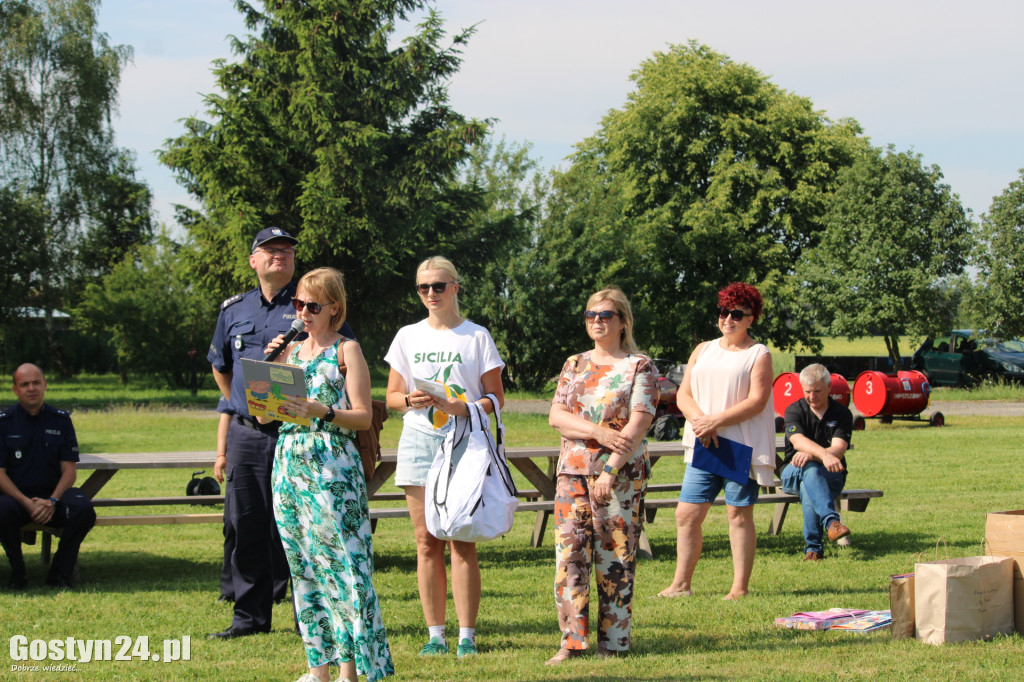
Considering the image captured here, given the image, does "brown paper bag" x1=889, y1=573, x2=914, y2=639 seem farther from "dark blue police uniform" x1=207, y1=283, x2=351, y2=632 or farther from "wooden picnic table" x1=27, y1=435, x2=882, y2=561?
"dark blue police uniform" x1=207, y1=283, x2=351, y2=632

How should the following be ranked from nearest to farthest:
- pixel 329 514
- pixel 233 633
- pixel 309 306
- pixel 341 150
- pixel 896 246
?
pixel 329 514, pixel 309 306, pixel 233 633, pixel 341 150, pixel 896 246

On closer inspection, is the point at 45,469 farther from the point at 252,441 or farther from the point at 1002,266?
the point at 1002,266

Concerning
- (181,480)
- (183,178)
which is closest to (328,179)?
(183,178)

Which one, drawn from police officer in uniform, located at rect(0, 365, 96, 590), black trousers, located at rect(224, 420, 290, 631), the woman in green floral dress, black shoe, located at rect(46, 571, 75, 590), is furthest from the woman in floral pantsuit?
black shoe, located at rect(46, 571, 75, 590)

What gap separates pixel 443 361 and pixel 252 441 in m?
1.10

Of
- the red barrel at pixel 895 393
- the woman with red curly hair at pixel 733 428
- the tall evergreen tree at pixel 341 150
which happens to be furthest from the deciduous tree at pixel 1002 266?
the woman with red curly hair at pixel 733 428

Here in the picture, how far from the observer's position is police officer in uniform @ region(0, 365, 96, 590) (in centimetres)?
669

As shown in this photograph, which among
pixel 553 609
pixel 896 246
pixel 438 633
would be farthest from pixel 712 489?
pixel 896 246

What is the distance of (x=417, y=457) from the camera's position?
4820mm

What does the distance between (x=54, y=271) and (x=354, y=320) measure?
1439 centimetres

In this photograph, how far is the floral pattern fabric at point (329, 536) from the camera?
13.4ft

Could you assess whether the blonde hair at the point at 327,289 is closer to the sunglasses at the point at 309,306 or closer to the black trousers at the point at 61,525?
the sunglasses at the point at 309,306

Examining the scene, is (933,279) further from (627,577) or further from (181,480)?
(627,577)

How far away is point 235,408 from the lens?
520 cm
